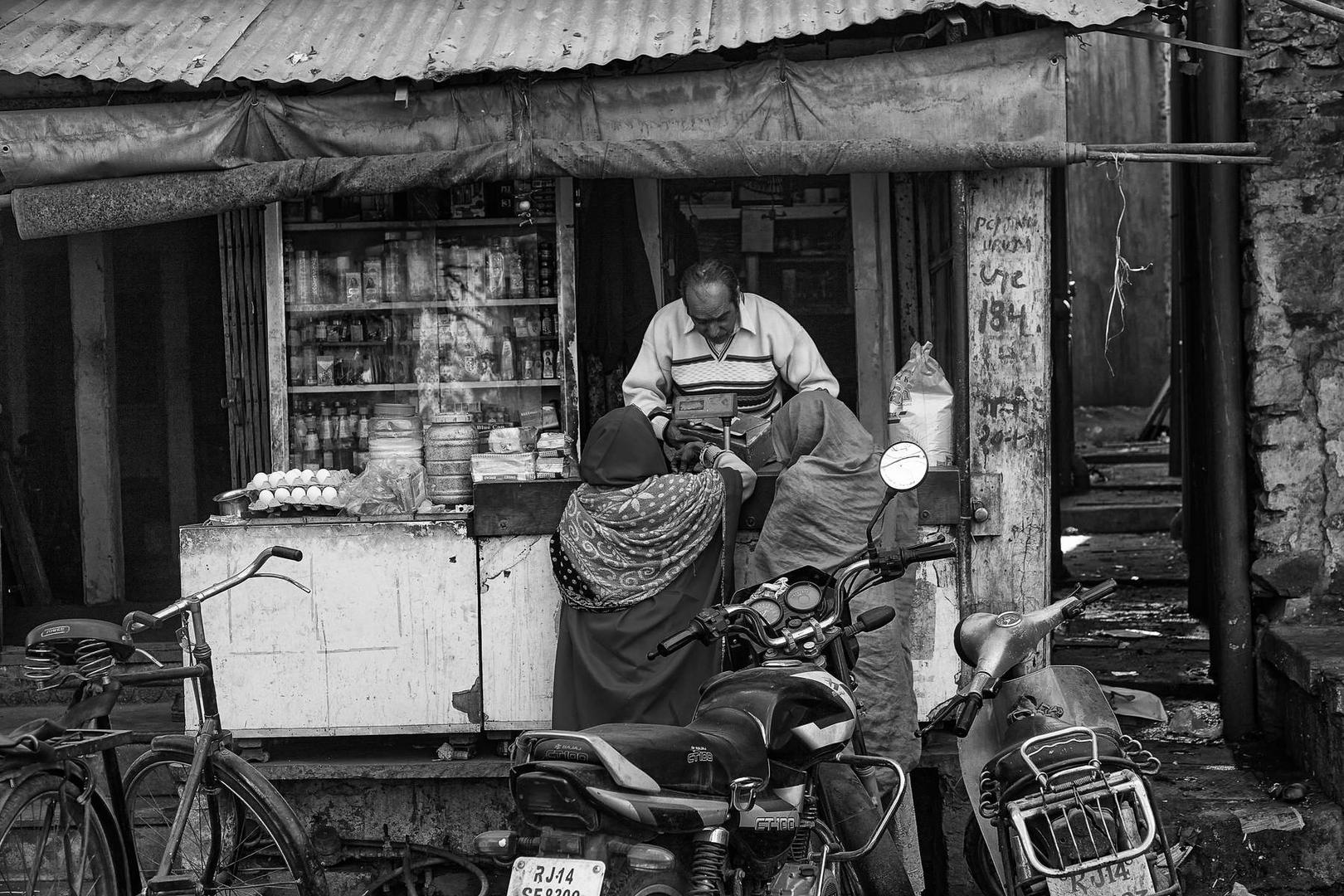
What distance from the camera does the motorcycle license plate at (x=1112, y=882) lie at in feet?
10.5

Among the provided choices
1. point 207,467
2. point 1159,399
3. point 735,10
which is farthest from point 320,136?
point 1159,399

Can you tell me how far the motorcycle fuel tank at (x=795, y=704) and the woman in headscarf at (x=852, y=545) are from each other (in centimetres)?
106

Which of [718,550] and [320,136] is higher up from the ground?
[320,136]

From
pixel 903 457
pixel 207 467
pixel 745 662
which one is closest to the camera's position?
pixel 903 457

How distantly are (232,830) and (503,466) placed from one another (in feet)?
5.53

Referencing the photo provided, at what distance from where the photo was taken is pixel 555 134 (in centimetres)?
534

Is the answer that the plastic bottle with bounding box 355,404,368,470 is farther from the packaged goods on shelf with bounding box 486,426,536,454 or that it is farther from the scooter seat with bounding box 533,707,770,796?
the scooter seat with bounding box 533,707,770,796

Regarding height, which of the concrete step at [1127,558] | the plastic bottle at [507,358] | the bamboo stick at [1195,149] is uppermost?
the bamboo stick at [1195,149]

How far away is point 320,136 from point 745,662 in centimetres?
276

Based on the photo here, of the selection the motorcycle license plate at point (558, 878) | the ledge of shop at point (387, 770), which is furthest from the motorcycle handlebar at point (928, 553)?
the ledge of shop at point (387, 770)

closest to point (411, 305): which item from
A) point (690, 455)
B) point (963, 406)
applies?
point (690, 455)

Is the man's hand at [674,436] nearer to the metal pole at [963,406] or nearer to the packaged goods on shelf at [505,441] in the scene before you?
the packaged goods on shelf at [505,441]

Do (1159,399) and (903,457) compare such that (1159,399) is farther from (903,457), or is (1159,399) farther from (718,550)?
(903,457)

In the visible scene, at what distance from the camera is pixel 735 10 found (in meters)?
5.39
